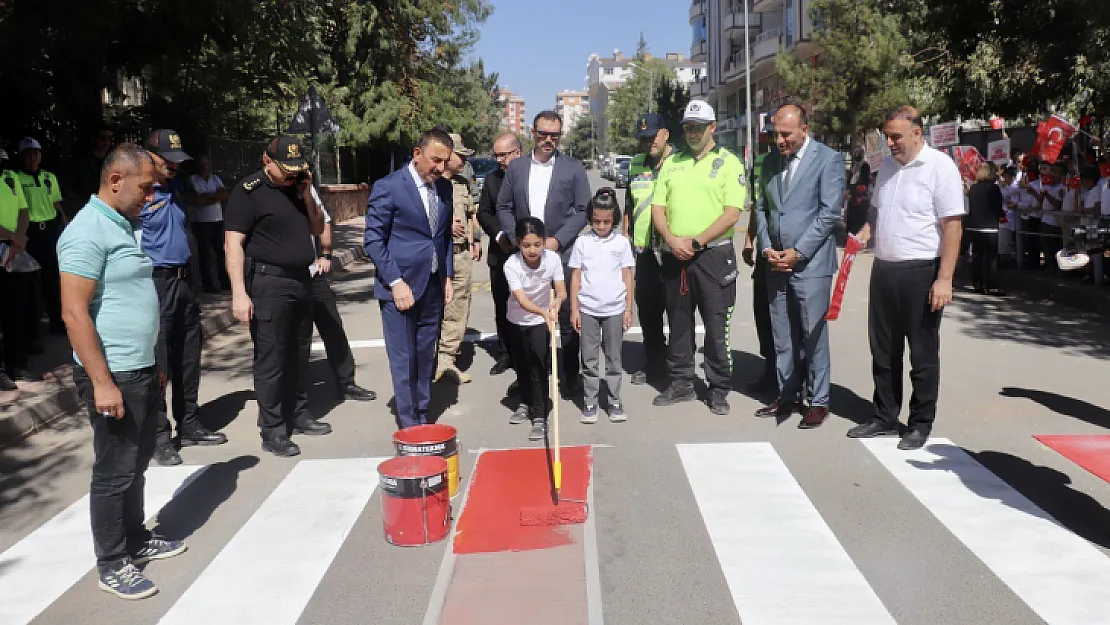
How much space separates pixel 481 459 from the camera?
638cm

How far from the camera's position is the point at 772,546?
4785mm

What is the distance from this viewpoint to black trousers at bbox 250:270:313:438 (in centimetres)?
644

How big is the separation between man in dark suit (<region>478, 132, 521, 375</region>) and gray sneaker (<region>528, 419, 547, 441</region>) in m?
1.50

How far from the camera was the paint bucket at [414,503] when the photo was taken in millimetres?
4848

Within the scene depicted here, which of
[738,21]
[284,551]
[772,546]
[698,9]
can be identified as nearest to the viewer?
[772,546]

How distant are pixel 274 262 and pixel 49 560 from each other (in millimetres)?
2279

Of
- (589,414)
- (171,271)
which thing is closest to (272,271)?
(171,271)

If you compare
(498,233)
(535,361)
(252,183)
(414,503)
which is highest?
(252,183)

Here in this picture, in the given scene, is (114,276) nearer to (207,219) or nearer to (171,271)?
(171,271)

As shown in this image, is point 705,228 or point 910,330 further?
point 705,228

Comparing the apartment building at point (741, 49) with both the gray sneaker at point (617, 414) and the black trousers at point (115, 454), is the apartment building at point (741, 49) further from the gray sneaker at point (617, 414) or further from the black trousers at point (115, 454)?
the black trousers at point (115, 454)

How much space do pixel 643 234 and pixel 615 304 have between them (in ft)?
3.67

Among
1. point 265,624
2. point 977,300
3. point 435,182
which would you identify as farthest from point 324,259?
point 977,300

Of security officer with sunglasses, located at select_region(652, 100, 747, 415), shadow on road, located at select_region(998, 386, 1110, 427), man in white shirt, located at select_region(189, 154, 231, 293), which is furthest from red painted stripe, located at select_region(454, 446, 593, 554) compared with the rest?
man in white shirt, located at select_region(189, 154, 231, 293)
